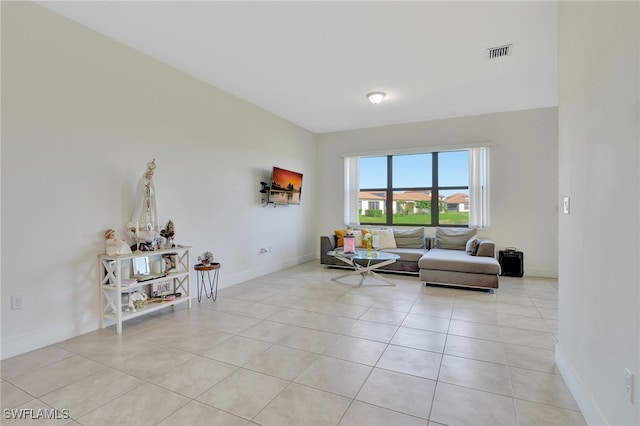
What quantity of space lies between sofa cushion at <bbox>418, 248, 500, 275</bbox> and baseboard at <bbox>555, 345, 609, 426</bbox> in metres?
2.07

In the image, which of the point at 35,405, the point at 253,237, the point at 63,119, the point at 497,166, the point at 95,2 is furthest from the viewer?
the point at 497,166

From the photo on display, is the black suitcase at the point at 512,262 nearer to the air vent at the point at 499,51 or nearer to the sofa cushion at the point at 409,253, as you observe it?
the sofa cushion at the point at 409,253

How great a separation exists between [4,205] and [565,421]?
4.05 meters

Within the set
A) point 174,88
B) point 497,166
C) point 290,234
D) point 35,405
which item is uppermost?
point 174,88

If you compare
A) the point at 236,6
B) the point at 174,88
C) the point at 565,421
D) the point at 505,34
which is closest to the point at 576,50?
the point at 505,34

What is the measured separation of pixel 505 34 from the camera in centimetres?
297

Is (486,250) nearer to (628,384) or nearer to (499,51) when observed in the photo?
(499,51)

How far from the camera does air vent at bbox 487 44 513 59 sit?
10.5ft

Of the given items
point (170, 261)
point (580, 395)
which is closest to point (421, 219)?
point (580, 395)

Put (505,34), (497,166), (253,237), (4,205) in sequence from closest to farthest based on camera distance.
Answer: (4,205), (505,34), (253,237), (497,166)

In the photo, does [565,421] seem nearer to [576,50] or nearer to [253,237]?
[576,50]

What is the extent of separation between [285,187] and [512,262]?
417 centimetres

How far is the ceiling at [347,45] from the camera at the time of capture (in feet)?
8.62

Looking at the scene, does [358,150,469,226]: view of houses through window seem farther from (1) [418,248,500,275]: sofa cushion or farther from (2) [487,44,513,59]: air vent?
(2) [487,44,513,59]: air vent
